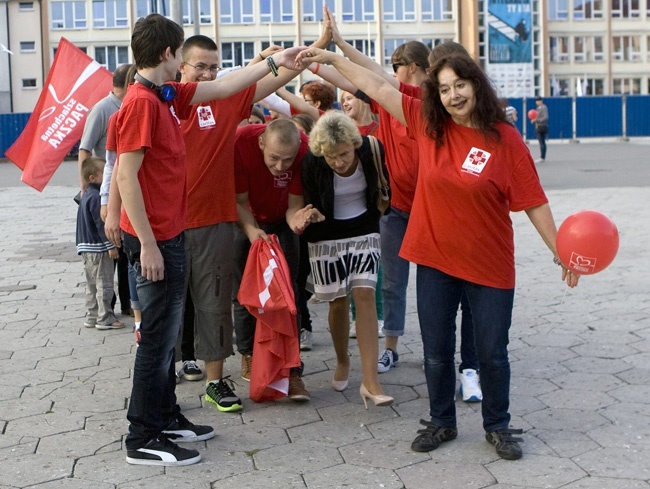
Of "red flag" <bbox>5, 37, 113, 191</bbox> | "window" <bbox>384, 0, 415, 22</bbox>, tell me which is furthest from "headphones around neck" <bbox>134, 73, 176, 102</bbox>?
"window" <bbox>384, 0, 415, 22</bbox>

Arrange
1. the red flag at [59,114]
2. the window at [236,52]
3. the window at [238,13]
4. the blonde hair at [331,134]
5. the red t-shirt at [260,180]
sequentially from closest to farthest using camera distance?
the blonde hair at [331,134] → the red t-shirt at [260,180] → the red flag at [59,114] → the window at [236,52] → the window at [238,13]

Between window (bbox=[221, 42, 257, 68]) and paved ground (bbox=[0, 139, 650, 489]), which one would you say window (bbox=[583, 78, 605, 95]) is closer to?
window (bbox=[221, 42, 257, 68])

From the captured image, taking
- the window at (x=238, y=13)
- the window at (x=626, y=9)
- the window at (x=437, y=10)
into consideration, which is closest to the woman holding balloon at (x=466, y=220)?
the window at (x=238, y=13)

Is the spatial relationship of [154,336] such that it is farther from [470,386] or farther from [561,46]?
[561,46]

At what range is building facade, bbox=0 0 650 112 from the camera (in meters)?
67.3

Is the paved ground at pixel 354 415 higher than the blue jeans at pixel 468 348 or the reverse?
the reverse

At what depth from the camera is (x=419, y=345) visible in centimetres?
696

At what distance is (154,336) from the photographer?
4.55 m

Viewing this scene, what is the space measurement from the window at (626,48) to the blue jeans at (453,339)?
71.8m

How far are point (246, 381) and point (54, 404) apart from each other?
46.1 inches

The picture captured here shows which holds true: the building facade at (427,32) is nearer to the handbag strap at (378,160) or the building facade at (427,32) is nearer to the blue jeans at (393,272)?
the blue jeans at (393,272)

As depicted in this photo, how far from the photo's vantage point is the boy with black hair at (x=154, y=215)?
434 cm

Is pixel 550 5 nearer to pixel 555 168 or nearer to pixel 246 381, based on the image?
pixel 555 168

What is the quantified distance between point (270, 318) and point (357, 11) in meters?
65.8
